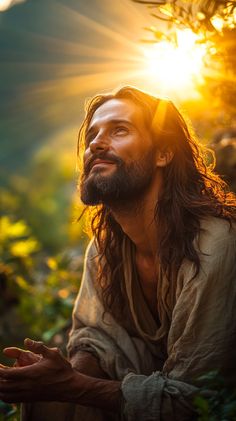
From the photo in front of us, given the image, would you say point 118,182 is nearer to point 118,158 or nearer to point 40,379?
point 118,158

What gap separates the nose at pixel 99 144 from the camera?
3729mm

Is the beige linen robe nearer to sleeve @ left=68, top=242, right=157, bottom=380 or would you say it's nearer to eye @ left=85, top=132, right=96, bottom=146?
sleeve @ left=68, top=242, right=157, bottom=380

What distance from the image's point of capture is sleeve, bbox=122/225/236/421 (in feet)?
10.5

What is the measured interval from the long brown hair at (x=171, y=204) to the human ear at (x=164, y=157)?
0.03m

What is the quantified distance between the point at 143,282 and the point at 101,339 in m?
0.47

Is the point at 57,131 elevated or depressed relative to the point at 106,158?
depressed

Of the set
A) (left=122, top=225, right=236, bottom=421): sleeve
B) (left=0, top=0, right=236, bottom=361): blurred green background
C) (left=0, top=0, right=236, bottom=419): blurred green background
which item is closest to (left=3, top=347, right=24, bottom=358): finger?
(left=122, top=225, right=236, bottom=421): sleeve

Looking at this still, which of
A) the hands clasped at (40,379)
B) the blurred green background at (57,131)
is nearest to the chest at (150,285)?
the hands clasped at (40,379)

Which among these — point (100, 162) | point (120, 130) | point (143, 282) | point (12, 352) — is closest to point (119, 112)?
point (120, 130)

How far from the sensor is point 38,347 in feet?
10.6

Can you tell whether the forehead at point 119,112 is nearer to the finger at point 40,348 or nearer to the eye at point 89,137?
the eye at point 89,137

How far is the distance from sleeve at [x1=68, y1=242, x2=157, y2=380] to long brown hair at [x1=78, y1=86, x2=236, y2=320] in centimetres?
10

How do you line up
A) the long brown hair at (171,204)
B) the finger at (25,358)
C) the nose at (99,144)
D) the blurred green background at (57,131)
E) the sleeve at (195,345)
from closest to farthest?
the sleeve at (195,345) < the finger at (25,358) < the long brown hair at (171,204) < the nose at (99,144) < the blurred green background at (57,131)

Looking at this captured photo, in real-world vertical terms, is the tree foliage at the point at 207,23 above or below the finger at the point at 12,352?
above
